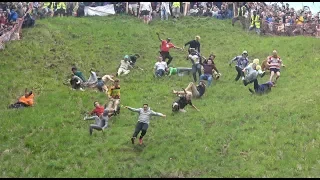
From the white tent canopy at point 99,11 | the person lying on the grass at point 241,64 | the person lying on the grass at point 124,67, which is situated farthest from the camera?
the white tent canopy at point 99,11

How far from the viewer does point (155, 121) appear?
2298 cm

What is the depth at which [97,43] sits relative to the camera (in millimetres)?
35250

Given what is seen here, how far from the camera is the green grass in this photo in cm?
1872

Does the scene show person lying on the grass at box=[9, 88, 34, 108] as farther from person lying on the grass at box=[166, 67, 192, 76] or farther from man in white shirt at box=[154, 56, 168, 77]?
person lying on the grass at box=[166, 67, 192, 76]

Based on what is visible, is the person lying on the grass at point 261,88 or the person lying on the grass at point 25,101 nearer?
the person lying on the grass at point 25,101

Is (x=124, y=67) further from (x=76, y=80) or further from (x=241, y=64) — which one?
(x=241, y=64)

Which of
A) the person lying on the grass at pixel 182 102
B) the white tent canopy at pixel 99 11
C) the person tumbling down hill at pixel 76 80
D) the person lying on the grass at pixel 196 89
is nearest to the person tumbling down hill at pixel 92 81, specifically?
the person tumbling down hill at pixel 76 80

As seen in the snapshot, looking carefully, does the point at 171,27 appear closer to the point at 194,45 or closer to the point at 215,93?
the point at 194,45

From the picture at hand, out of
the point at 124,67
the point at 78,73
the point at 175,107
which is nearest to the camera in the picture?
the point at 175,107

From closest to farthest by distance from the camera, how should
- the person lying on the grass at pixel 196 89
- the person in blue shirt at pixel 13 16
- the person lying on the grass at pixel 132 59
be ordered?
the person lying on the grass at pixel 196 89, the person lying on the grass at pixel 132 59, the person in blue shirt at pixel 13 16

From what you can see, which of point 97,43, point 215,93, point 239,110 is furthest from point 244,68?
point 97,43

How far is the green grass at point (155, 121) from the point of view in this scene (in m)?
18.7

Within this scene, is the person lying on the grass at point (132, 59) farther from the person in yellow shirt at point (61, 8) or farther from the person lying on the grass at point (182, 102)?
the person in yellow shirt at point (61, 8)

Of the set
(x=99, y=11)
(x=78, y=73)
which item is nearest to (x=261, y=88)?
(x=78, y=73)
